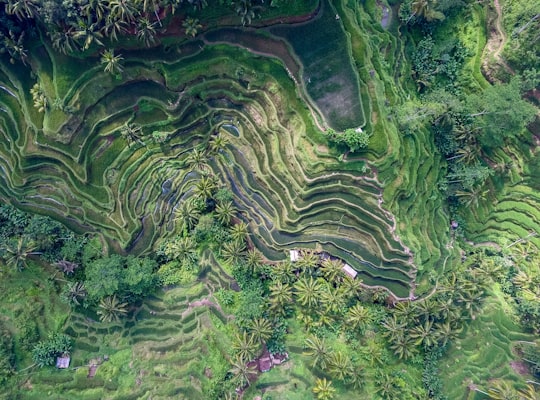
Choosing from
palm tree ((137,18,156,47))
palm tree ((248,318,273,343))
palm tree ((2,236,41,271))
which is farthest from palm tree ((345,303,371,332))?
palm tree ((137,18,156,47))

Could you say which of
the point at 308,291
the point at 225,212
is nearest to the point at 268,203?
the point at 225,212

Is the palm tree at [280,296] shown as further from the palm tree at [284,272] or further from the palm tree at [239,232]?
the palm tree at [239,232]

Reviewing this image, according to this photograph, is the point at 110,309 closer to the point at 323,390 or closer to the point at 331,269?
the point at 323,390

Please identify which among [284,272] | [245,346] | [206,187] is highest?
[206,187]

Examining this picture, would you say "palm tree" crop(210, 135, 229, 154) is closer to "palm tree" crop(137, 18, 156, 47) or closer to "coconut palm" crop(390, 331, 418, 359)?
"palm tree" crop(137, 18, 156, 47)

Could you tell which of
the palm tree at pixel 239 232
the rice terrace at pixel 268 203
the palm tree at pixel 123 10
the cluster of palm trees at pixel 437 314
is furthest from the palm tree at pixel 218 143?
the cluster of palm trees at pixel 437 314

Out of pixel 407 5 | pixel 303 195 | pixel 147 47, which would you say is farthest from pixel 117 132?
pixel 407 5
